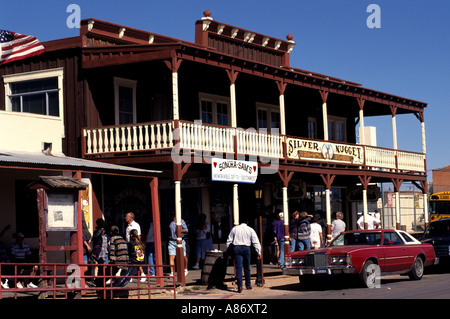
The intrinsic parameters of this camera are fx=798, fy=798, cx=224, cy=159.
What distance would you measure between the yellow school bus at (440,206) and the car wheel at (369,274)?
2502 cm

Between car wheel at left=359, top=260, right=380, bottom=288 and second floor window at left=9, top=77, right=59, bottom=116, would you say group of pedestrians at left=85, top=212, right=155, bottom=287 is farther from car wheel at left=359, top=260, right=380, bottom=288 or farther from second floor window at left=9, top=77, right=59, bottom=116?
second floor window at left=9, top=77, right=59, bottom=116

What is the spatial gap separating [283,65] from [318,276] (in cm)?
1388

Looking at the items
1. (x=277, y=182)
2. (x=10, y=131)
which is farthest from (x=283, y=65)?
(x=10, y=131)

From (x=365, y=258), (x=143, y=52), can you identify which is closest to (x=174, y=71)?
(x=143, y=52)

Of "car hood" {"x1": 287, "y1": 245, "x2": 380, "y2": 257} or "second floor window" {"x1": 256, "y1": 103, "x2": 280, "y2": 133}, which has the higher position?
"second floor window" {"x1": 256, "y1": 103, "x2": 280, "y2": 133}

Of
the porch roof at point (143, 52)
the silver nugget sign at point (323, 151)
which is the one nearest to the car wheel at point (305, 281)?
the porch roof at point (143, 52)

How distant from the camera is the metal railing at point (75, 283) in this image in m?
14.6

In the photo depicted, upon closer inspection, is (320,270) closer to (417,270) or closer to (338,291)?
(338,291)

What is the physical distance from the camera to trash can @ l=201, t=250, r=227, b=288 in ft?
66.5

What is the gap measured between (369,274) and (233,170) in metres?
5.83

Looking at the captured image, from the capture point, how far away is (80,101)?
2394 cm

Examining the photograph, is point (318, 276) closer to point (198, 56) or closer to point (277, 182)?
point (198, 56)

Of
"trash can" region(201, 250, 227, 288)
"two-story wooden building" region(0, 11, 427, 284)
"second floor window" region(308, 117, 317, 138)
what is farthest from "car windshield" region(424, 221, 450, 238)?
"second floor window" region(308, 117, 317, 138)

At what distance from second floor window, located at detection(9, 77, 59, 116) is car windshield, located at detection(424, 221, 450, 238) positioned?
12.2 m
